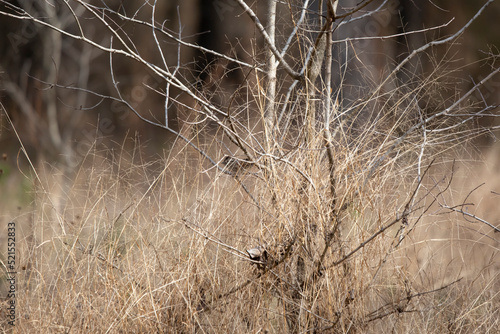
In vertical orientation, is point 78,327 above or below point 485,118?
below

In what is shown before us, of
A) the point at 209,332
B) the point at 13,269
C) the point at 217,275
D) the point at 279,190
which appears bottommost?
the point at 13,269

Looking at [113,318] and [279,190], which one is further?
[113,318]

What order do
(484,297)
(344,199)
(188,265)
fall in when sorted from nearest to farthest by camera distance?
(344,199), (188,265), (484,297)

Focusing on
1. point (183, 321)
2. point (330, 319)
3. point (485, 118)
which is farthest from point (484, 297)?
point (485, 118)

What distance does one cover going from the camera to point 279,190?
172 centimetres

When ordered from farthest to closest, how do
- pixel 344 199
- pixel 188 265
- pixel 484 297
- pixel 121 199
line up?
pixel 121 199 → pixel 484 297 → pixel 188 265 → pixel 344 199

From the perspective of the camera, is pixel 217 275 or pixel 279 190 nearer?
pixel 279 190

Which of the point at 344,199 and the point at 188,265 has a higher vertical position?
the point at 344,199

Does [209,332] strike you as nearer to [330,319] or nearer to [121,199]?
[330,319]

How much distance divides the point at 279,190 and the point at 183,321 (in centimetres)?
57

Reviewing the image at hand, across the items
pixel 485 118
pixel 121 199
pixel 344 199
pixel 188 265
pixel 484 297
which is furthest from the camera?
pixel 485 118

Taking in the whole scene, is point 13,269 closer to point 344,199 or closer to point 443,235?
point 344,199

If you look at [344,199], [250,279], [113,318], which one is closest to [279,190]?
[344,199]

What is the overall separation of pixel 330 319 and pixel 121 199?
51.3 inches
